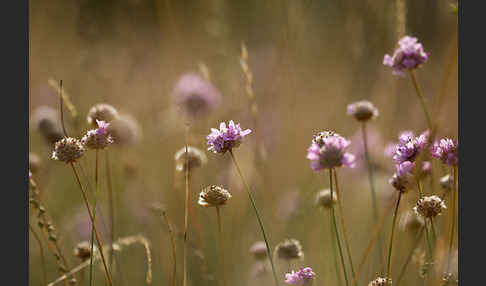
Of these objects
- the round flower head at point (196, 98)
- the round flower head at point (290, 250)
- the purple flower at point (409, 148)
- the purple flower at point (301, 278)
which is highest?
the round flower head at point (196, 98)

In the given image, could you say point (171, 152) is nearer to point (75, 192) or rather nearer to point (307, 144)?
point (75, 192)

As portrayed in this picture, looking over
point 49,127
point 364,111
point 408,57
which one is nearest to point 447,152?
point 408,57

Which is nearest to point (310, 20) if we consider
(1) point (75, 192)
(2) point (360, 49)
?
(2) point (360, 49)

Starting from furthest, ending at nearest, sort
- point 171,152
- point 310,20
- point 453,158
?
point 310,20, point 171,152, point 453,158

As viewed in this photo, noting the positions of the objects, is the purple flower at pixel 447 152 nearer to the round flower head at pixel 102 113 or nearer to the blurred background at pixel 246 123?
the blurred background at pixel 246 123

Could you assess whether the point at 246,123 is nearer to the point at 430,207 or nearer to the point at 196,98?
the point at 196,98

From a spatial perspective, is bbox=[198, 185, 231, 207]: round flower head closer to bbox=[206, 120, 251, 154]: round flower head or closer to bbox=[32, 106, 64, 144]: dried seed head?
bbox=[206, 120, 251, 154]: round flower head

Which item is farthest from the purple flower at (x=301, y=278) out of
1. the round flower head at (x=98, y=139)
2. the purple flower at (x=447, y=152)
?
the round flower head at (x=98, y=139)
